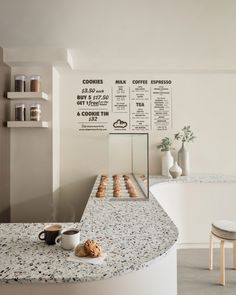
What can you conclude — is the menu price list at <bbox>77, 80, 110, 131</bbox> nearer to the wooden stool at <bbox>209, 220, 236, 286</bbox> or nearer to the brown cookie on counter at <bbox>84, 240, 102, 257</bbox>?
the wooden stool at <bbox>209, 220, 236, 286</bbox>

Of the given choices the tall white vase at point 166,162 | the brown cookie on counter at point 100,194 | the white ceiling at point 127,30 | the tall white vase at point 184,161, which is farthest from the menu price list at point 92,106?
the brown cookie on counter at point 100,194

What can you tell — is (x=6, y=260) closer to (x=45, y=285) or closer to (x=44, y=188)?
(x=45, y=285)

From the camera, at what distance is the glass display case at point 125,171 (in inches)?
76.4

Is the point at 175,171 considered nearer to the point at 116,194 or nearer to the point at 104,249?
the point at 116,194

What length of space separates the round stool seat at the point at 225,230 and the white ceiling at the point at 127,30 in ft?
5.36

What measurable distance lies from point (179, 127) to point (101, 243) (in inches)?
90.2

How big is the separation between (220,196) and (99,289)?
7.10ft

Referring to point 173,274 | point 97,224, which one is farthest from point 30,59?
point 173,274

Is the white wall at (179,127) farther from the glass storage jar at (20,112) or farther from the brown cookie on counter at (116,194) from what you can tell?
the brown cookie on counter at (116,194)

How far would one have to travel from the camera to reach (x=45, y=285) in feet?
2.64

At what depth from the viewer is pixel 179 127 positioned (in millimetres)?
3146

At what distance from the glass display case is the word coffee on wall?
287 mm

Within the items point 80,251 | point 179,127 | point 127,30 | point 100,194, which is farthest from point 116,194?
point 179,127

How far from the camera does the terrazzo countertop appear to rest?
825 millimetres
